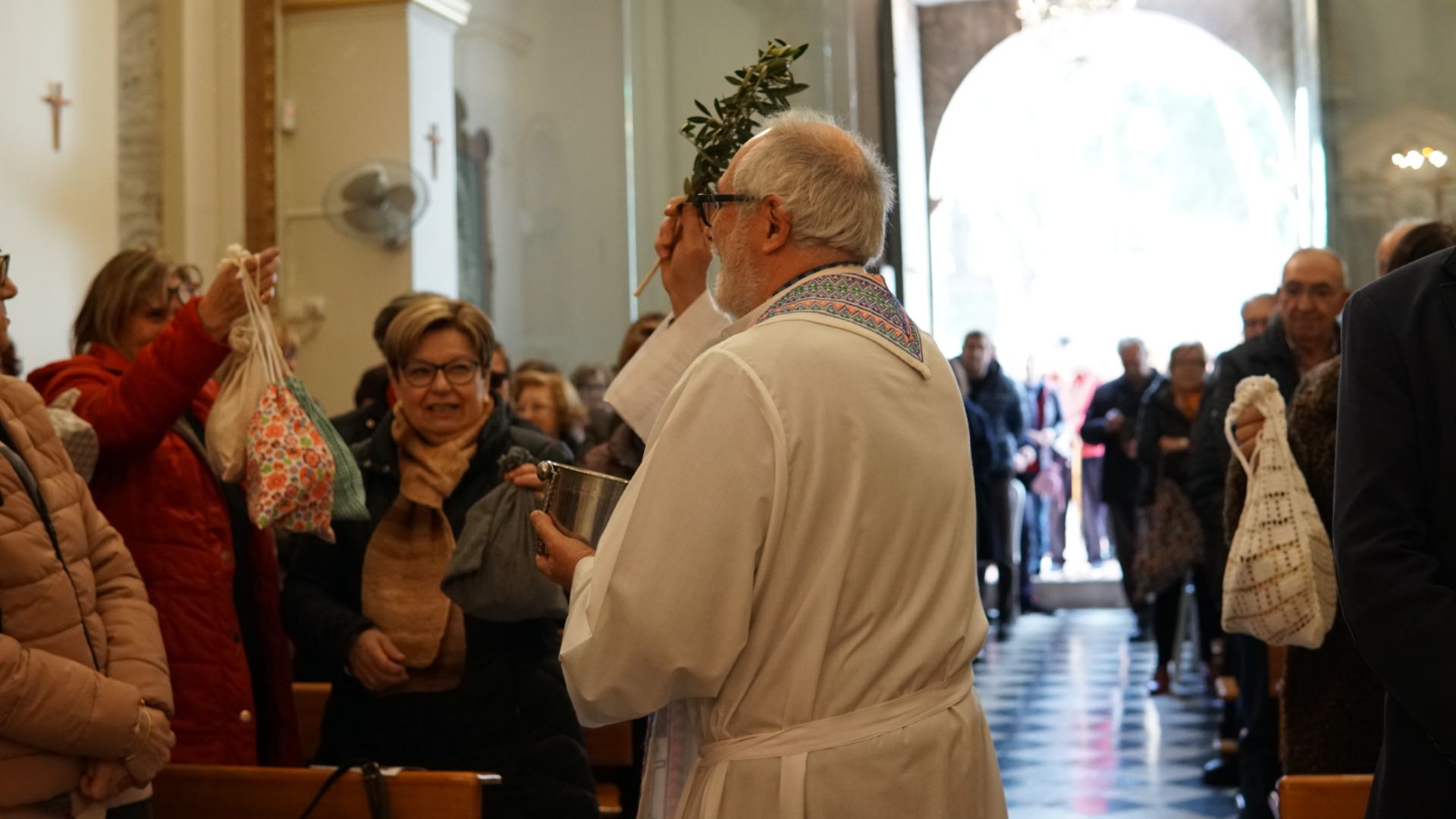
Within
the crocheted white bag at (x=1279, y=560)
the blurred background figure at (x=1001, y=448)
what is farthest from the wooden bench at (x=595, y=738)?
the blurred background figure at (x=1001, y=448)

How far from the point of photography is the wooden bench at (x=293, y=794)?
3025mm

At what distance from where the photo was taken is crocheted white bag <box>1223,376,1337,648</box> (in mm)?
3430

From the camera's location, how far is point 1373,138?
9.81 meters

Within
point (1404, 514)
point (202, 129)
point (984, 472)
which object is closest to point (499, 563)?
point (1404, 514)

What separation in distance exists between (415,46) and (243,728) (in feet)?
18.9

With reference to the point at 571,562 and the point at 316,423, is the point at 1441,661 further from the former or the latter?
the point at 316,423

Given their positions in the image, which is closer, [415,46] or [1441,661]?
[1441,661]

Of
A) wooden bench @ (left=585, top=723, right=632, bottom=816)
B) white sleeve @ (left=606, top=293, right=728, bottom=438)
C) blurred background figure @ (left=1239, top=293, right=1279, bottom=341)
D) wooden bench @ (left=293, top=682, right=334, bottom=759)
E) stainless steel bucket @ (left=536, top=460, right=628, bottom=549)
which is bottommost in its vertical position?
wooden bench @ (left=585, top=723, right=632, bottom=816)

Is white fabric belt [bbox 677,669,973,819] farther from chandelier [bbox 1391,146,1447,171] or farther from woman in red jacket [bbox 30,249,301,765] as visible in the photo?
chandelier [bbox 1391,146,1447,171]

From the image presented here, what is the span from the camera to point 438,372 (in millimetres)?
3656

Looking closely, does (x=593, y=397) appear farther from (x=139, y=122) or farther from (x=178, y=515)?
(x=178, y=515)

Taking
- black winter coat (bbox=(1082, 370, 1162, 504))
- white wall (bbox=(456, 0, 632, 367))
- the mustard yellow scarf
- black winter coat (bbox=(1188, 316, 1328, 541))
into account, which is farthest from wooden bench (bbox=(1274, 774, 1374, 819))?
white wall (bbox=(456, 0, 632, 367))

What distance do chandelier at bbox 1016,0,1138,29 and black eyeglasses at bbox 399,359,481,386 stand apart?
14232mm

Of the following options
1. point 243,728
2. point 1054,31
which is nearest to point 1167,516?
point 243,728
